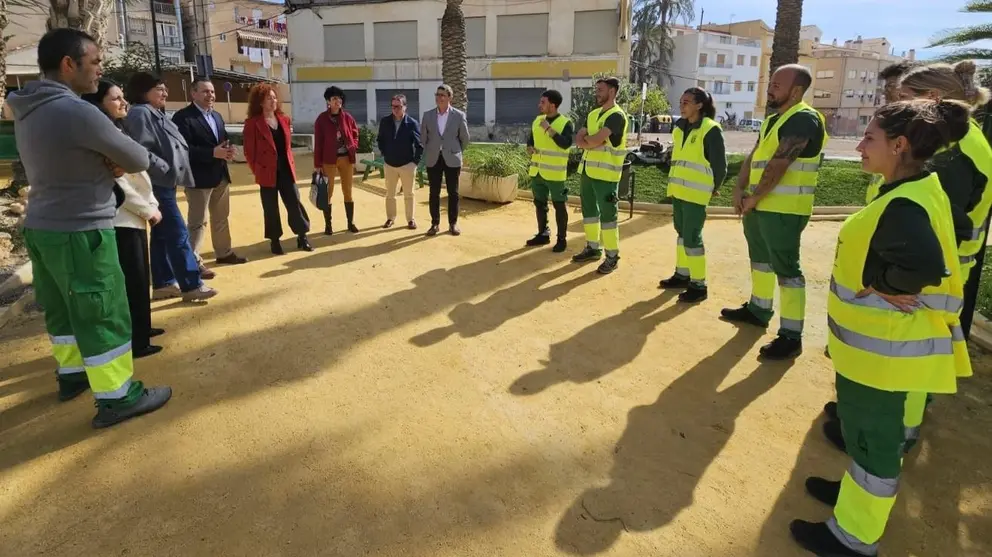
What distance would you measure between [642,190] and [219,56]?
4973cm

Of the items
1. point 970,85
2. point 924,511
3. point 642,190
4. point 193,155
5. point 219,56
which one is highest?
point 219,56

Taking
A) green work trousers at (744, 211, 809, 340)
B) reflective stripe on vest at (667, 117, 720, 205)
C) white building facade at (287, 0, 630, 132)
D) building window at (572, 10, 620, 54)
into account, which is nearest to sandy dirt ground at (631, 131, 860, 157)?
white building facade at (287, 0, 630, 132)

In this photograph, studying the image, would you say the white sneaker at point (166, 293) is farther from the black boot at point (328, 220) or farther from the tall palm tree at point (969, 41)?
the tall palm tree at point (969, 41)

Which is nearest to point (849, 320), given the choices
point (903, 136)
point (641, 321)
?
point (903, 136)

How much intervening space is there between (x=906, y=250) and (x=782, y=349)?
7.94 ft

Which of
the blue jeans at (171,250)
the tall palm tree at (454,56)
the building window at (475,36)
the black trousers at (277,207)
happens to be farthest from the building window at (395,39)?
the blue jeans at (171,250)

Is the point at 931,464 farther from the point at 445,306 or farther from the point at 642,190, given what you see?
the point at 642,190

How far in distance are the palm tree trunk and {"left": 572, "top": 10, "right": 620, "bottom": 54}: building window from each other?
26.3 meters

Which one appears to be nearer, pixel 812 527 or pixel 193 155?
pixel 812 527

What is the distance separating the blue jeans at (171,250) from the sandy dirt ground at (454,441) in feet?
1.14

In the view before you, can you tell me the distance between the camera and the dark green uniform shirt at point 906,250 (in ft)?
6.61

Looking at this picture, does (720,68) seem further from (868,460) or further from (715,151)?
(868,460)

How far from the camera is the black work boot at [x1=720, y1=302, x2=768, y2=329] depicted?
193 inches

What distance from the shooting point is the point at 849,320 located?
2.33m
